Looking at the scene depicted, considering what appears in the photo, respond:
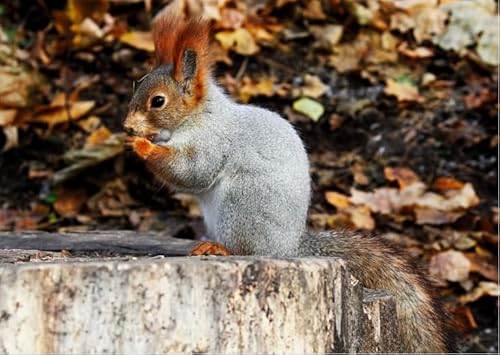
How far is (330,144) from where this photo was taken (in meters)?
3.84

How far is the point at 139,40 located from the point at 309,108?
929 mm

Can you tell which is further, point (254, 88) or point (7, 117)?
point (254, 88)

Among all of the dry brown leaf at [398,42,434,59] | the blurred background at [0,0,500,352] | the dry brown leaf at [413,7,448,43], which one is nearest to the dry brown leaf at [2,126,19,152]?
the blurred background at [0,0,500,352]

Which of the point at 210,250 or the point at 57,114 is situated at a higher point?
the point at 57,114

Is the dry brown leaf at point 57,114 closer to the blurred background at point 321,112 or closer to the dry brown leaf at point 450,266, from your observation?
the blurred background at point 321,112

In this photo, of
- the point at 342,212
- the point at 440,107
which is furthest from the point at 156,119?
the point at 440,107

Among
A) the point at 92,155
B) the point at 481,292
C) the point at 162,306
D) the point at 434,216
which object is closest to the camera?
the point at 162,306

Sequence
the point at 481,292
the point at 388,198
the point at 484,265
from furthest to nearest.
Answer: the point at 388,198
the point at 484,265
the point at 481,292

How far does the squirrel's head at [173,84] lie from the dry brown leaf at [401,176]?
5.15ft

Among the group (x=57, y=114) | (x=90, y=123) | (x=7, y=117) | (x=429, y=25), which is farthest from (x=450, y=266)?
(x=7, y=117)

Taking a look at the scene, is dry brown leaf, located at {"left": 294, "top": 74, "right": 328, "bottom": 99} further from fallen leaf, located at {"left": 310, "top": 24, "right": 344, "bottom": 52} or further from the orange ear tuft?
the orange ear tuft

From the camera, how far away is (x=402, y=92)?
158 inches

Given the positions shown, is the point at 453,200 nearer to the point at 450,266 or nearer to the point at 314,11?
the point at 450,266

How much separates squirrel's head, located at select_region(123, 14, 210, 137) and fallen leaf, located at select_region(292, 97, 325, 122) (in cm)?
172
